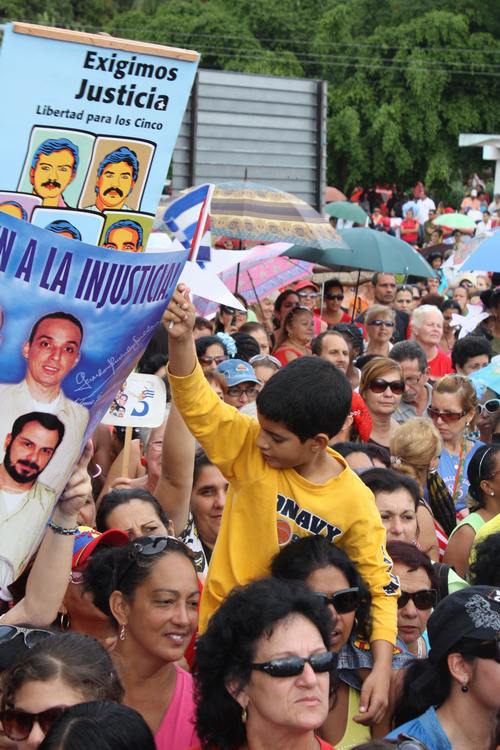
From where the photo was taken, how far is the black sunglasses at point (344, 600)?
4.01m

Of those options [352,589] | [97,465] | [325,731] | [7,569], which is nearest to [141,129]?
[7,569]

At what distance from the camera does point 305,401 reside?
4.01m

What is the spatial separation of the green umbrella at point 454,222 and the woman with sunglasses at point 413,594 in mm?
18961

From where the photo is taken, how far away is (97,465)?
→ 6109 millimetres

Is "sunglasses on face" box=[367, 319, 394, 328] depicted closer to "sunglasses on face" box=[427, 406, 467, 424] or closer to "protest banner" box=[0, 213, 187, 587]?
"sunglasses on face" box=[427, 406, 467, 424]

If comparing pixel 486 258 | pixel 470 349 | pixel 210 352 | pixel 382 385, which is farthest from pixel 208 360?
pixel 486 258

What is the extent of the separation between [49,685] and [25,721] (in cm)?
10

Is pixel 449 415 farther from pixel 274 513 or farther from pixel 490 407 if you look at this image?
pixel 274 513

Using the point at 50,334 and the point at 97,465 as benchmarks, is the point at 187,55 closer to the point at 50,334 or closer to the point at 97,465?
the point at 50,334

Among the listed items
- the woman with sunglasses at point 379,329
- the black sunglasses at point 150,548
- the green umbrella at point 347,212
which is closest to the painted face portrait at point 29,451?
the black sunglasses at point 150,548

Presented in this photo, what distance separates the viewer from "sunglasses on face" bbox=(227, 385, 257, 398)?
6953 mm

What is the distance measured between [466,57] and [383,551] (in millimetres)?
34266

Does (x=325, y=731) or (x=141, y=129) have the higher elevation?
(x=141, y=129)

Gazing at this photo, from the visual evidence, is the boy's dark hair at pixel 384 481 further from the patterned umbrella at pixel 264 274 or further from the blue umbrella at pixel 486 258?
the patterned umbrella at pixel 264 274
